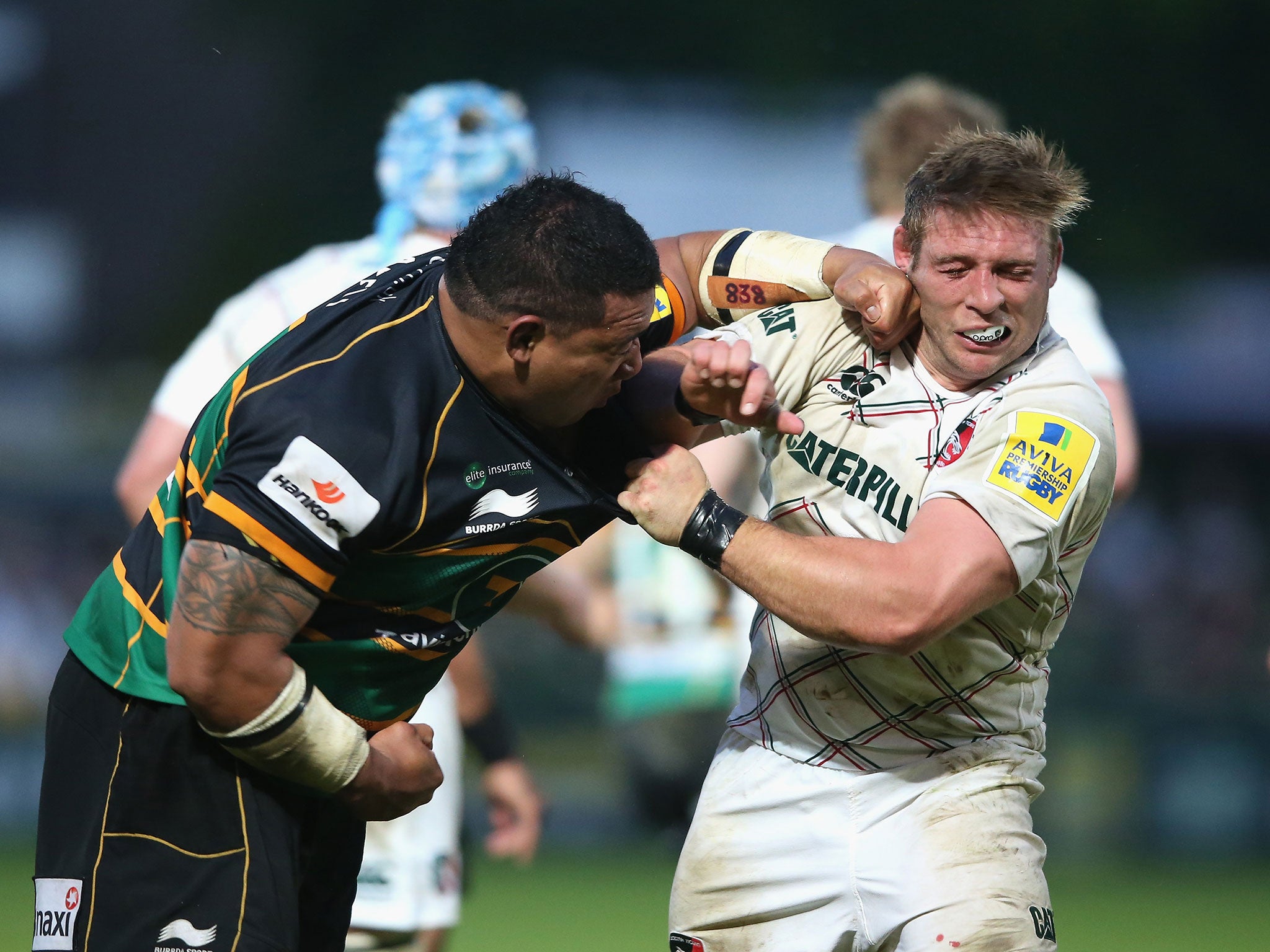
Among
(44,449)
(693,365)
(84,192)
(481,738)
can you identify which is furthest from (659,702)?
(84,192)

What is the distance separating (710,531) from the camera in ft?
9.66

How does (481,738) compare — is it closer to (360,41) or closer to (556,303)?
(556,303)

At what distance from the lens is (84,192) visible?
17047 millimetres

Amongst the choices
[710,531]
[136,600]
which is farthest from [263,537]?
[710,531]

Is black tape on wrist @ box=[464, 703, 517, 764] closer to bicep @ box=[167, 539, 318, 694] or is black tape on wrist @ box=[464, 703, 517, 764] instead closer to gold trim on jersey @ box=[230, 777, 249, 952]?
gold trim on jersey @ box=[230, 777, 249, 952]

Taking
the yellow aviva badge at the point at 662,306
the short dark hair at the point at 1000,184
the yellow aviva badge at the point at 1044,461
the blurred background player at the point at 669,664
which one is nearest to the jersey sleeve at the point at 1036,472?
the yellow aviva badge at the point at 1044,461

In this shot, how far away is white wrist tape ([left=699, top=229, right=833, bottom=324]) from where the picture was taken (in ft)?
10.9

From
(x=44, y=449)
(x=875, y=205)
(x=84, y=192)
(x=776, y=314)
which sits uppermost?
(x=84, y=192)

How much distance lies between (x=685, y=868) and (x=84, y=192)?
51.0 ft

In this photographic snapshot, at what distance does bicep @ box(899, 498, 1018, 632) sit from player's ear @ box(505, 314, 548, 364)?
80 cm

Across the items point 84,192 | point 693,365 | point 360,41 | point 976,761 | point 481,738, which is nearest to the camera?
point 693,365

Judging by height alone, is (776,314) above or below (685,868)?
above

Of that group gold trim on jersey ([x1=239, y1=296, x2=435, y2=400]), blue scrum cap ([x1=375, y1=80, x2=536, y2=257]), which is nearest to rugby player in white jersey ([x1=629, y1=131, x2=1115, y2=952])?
gold trim on jersey ([x1=239, y1=296, x2=435, y2=400])

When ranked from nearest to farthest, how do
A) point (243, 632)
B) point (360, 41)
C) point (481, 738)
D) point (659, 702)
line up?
point (243, 632) < point (481, 738) < point (659, 702) < point (360, 41)
